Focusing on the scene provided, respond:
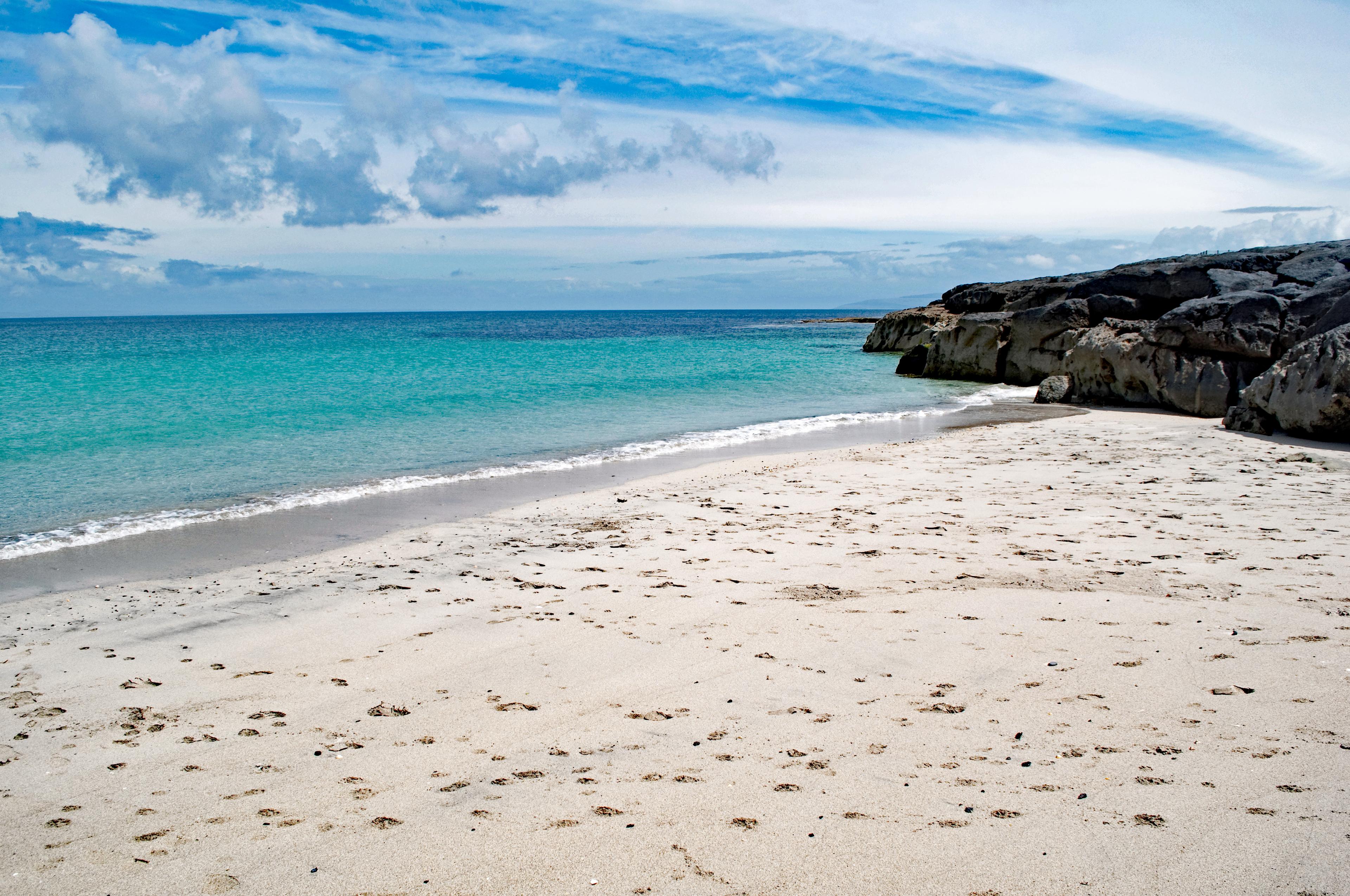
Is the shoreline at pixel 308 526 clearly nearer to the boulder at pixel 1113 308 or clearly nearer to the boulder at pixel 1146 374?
the boulder at pixel 1146 374

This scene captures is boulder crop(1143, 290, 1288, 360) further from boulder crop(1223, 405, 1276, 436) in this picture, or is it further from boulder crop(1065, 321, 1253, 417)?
boulder crop(1223, 405, 1276, 436)

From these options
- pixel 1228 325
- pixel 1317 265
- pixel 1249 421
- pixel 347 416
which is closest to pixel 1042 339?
pixel 1317 265

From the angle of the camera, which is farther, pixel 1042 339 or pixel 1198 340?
pixel 1042 339

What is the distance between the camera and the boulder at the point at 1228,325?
15.8 metres

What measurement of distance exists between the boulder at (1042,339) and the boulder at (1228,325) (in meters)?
4.65

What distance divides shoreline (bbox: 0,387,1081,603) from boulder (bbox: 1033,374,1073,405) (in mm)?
9072

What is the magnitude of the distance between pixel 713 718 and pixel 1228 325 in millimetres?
17198

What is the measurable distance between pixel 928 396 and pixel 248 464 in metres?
18.8

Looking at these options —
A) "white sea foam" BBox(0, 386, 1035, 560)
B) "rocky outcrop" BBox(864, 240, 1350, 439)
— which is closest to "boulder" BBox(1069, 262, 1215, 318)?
"rocky outcrop" BBox(864, 240, 1350, 439)

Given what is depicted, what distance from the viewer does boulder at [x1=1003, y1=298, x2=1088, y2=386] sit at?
23.4 meters

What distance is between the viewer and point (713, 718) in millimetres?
4184

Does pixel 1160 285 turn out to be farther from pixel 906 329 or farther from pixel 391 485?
pixel 906 329

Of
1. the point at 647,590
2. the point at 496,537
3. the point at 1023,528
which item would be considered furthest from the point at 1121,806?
the point at 496,537

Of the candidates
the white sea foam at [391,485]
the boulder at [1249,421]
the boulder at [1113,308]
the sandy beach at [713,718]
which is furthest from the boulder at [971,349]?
the sandy beach at [713,718]
